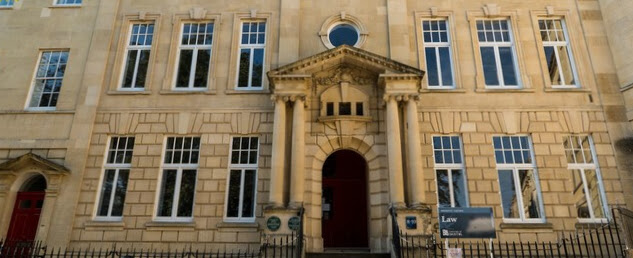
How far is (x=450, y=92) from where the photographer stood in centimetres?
1452

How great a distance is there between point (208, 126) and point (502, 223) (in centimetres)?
1037

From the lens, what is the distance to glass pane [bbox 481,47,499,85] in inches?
588

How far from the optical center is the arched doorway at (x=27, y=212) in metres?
13.7

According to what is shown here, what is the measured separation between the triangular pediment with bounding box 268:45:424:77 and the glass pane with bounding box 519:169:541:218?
194 inches

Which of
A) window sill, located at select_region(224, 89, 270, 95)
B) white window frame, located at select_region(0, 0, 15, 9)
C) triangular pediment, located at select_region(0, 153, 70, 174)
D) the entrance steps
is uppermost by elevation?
white window frame, located at select_region(0, 0, 15, 9)

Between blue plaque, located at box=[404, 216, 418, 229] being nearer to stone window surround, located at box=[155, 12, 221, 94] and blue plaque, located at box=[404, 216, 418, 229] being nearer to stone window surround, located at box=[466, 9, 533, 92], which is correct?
stone window surround, located at box=[466, 9, 533, 92]

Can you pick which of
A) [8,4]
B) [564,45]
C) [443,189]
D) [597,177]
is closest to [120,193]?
[8,4]

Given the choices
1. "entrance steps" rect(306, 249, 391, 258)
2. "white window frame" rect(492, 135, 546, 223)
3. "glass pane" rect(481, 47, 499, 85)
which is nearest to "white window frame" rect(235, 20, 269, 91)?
"entrance steps" rect(306, 249, 391, 258)

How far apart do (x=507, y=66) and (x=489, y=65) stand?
66cm

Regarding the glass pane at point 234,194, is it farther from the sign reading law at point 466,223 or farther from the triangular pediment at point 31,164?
the sign reading law at point 466,223

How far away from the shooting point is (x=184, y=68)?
1555 centimetres

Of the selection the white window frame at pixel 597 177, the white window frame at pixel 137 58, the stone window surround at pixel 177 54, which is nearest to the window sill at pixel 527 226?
the white window frame at pixel 597 177

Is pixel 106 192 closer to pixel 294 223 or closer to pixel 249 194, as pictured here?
pixel 249 194

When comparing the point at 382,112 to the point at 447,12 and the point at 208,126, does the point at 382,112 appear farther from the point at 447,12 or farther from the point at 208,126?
the point at 208,126
